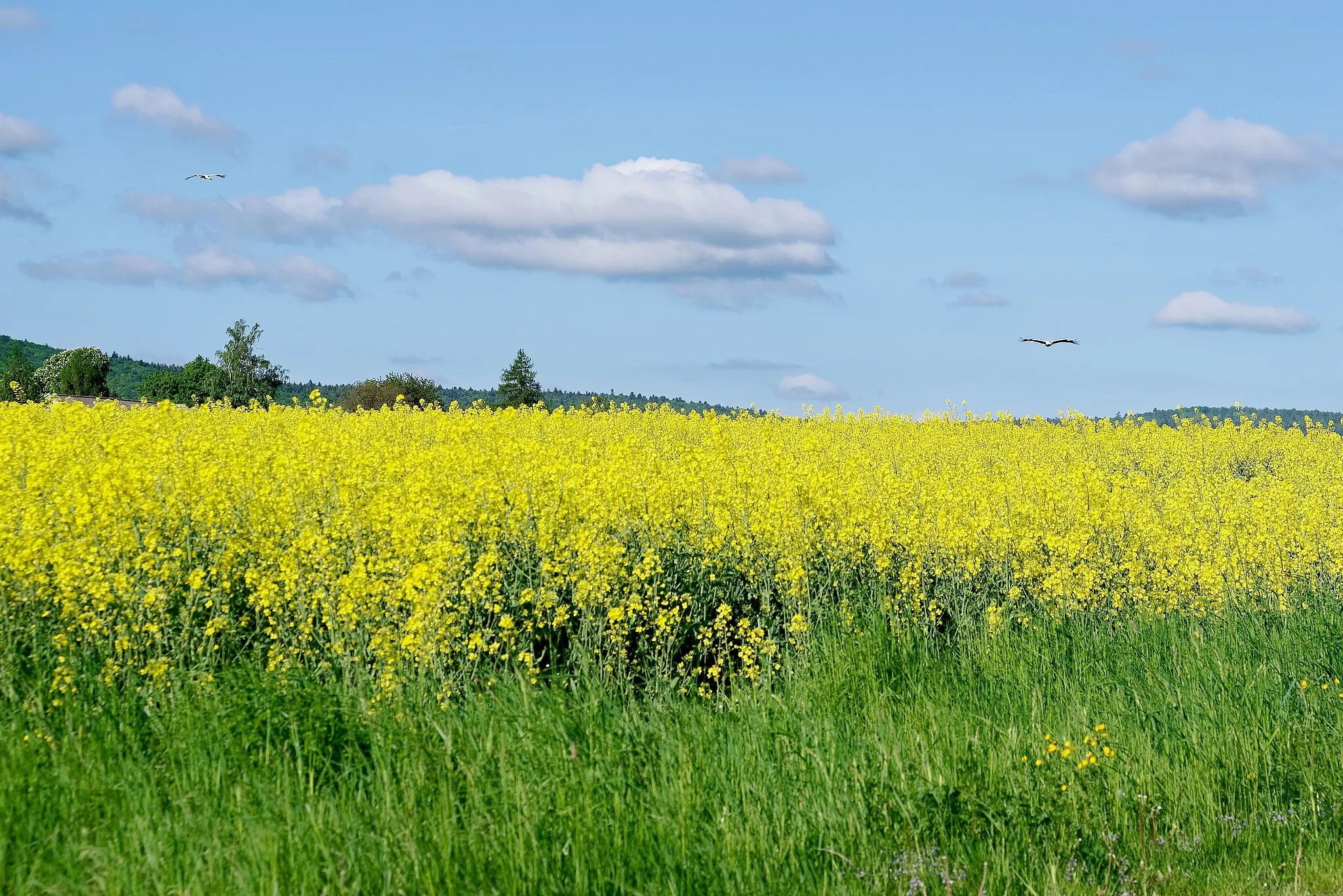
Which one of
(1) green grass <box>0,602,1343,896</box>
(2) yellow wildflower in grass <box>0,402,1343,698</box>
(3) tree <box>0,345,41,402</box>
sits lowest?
(1) green grass <box>0,602,1343,896</box>

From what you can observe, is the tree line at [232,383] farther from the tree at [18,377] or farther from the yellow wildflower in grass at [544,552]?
the yellow wildflower in grass at [544,552]

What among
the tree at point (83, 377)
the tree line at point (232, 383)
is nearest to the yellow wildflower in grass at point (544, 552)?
the tree line at point (232, 383)

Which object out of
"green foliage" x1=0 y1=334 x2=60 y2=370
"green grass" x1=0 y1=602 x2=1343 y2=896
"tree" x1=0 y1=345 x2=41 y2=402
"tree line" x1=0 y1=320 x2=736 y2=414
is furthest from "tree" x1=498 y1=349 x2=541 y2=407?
"green foliage" x1=0 y1=334 x2=60 y2=370

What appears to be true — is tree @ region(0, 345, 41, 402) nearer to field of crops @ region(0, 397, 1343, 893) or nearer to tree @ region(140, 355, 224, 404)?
tree @ region(140, 355, 224, 404)

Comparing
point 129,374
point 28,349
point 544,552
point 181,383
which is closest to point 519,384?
point 181,383

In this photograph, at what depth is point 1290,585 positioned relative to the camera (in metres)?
11.8

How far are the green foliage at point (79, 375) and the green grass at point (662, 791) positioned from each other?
77.4 metres

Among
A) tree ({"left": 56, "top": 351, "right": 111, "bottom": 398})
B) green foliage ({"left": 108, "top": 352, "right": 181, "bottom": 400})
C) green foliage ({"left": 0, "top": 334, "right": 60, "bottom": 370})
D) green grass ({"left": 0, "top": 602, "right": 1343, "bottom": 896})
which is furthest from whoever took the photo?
green foliage ({"left": 0, "top": 334, "right": 60, "bottom": 370})

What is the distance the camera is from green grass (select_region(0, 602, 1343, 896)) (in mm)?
4348

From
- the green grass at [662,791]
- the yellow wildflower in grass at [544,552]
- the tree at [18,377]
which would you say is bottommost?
the green grass at [662,791]

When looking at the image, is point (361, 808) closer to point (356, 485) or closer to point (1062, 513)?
point (356, 485)

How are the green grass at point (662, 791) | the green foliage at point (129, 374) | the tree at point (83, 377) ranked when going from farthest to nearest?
the green foliage at point (129, 374), the tree at point (83, 377), the green grass at point (662, 791)

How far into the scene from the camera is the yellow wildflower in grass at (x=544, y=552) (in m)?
7.35

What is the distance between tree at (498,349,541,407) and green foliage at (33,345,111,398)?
3644 cm
